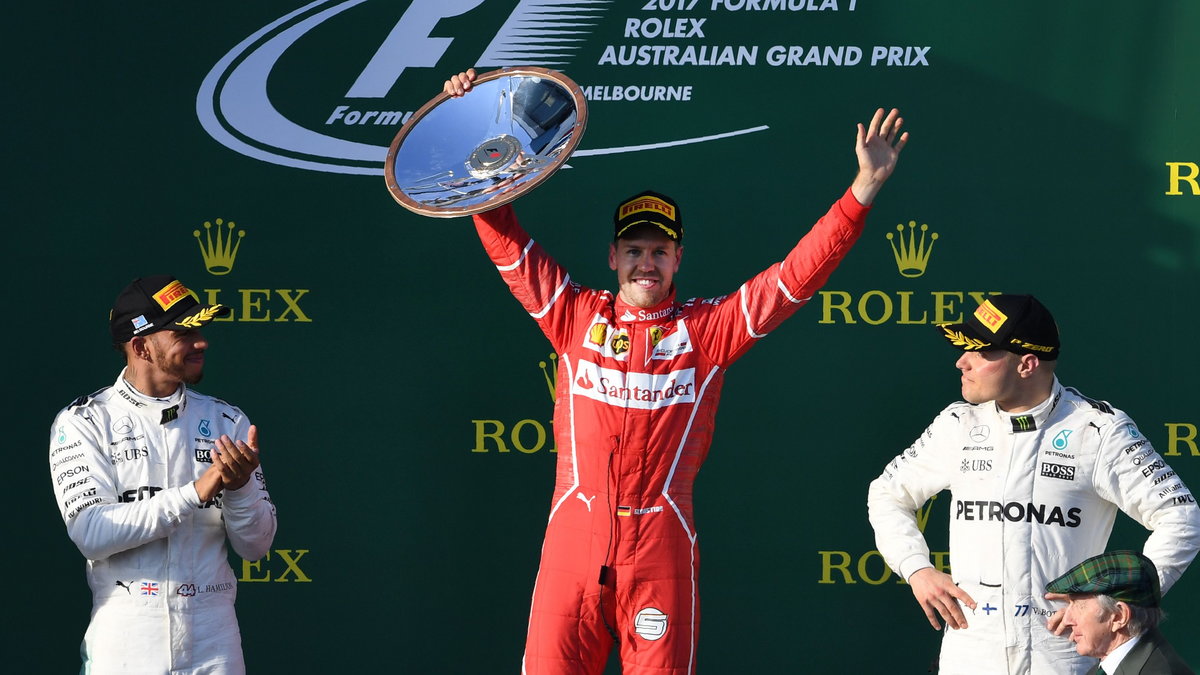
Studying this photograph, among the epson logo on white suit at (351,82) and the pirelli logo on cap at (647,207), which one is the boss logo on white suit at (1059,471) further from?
the epson logo on white suit at (351,82)

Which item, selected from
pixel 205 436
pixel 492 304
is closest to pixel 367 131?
pixel 492 304

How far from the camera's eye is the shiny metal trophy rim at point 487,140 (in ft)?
10.5

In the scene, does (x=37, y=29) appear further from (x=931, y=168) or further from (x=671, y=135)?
(x=931, y=168)

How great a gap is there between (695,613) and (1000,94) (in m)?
1.90

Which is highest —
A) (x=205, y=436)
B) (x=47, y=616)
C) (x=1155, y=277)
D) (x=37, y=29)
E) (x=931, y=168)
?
(x=37, y=29)

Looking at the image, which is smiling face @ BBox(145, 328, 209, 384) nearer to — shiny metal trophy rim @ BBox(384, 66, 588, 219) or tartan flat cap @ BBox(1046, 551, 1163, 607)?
shiny metal trophy rim @ BBox(384, 66, 588, 219)

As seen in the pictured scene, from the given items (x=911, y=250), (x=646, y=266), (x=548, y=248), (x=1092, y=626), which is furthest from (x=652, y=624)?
(x=911, y=250)

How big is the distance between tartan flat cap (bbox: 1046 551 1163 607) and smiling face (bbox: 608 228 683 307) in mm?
1306

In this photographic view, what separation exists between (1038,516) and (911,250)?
1.23 metres

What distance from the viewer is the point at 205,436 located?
334 centimetres

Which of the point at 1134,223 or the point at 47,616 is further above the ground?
the point at 1134,223

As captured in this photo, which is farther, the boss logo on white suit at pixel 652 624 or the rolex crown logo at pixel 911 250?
the rolex crown logo at pixel 911 250

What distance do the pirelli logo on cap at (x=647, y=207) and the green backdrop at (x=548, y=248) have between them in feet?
2.50

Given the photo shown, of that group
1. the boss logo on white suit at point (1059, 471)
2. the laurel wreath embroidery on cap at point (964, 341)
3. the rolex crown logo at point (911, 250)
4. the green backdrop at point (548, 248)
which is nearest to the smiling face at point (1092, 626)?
the boss logo on white suit at point (1059, 471)
